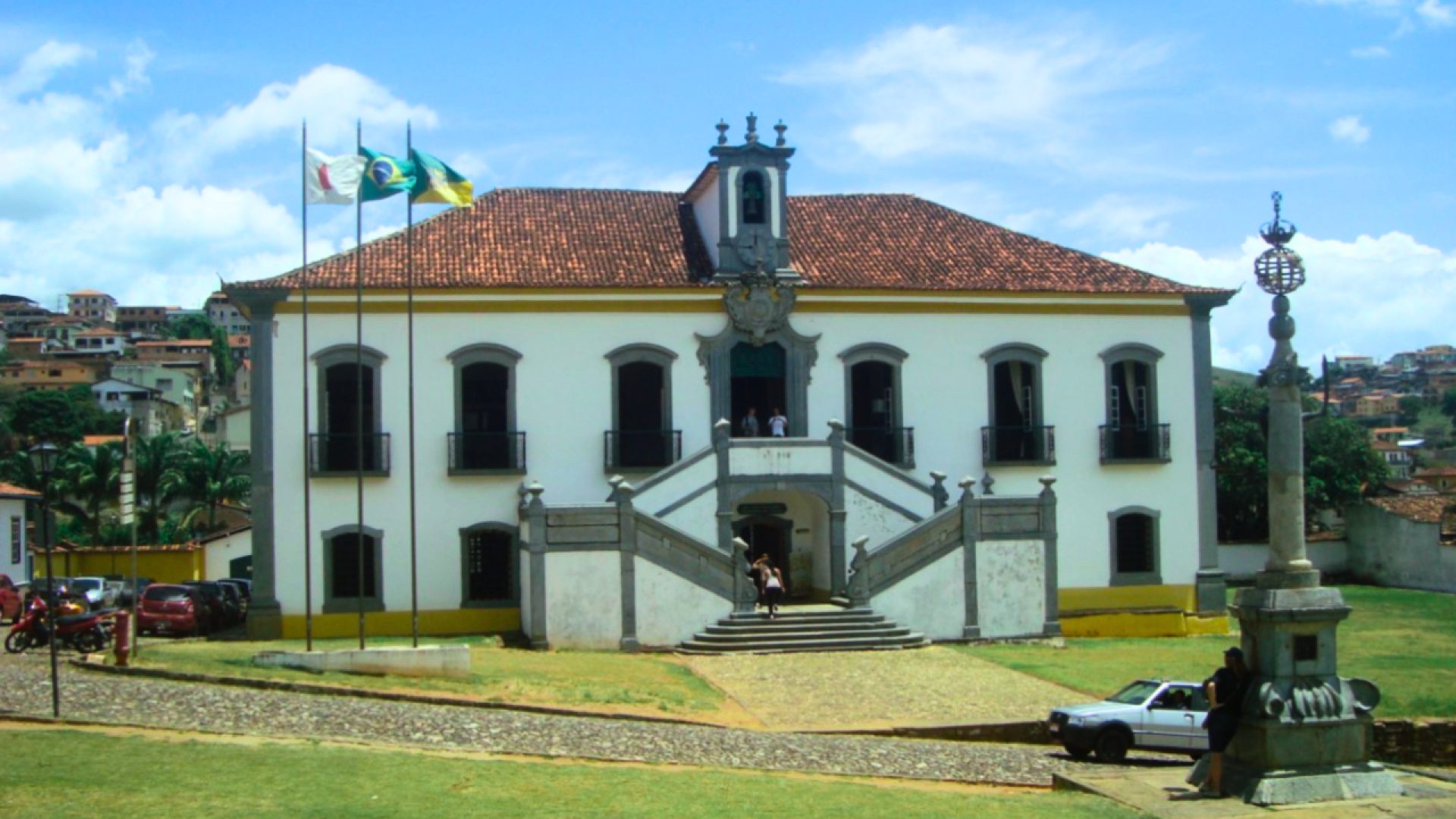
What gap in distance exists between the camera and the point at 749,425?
29.5m

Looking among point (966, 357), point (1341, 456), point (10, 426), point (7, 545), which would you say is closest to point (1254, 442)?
point (1341, 456)

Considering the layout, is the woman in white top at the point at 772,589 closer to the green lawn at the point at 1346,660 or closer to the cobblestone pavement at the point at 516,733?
the green lawn at the point at 1346,660

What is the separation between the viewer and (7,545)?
4125cm

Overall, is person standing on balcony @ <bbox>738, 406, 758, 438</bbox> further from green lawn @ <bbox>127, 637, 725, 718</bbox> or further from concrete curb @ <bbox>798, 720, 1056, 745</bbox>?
concrete curb @ <bbox>798, 720, 1056, 745</bbox>

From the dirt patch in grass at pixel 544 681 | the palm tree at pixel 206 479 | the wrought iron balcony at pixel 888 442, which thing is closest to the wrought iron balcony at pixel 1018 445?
the wrought iron balcony at pixel 888 442

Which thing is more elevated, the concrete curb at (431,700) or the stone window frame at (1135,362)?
the stone window frame at (1135,362)

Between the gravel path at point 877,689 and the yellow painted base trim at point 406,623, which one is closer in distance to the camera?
the gravel path at point 877,689

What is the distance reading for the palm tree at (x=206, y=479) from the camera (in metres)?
51.8

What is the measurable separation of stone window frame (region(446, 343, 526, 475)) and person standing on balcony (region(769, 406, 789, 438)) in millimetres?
4834

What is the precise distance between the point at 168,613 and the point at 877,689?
13993 mm

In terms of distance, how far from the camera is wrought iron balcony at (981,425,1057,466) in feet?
99.5

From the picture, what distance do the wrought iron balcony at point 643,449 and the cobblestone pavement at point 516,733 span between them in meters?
11.6

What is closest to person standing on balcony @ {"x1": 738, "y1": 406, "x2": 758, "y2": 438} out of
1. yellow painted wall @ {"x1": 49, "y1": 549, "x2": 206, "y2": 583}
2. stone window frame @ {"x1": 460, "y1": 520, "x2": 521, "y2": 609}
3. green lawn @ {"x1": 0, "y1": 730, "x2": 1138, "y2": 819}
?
stone window frame @ {"x1": 460, "y1": 520, "x2": 521, "y2": 609}

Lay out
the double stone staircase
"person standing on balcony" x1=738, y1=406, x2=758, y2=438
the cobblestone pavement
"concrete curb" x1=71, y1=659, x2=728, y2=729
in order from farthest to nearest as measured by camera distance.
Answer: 1. "person standing on balcony" x1=738, y1=406, x2=758, y2=438
2. the double stone staircase
3. "concrete curb" x1=71, y1=659, x2=728, y2=729
4. the cobblestone pavement
